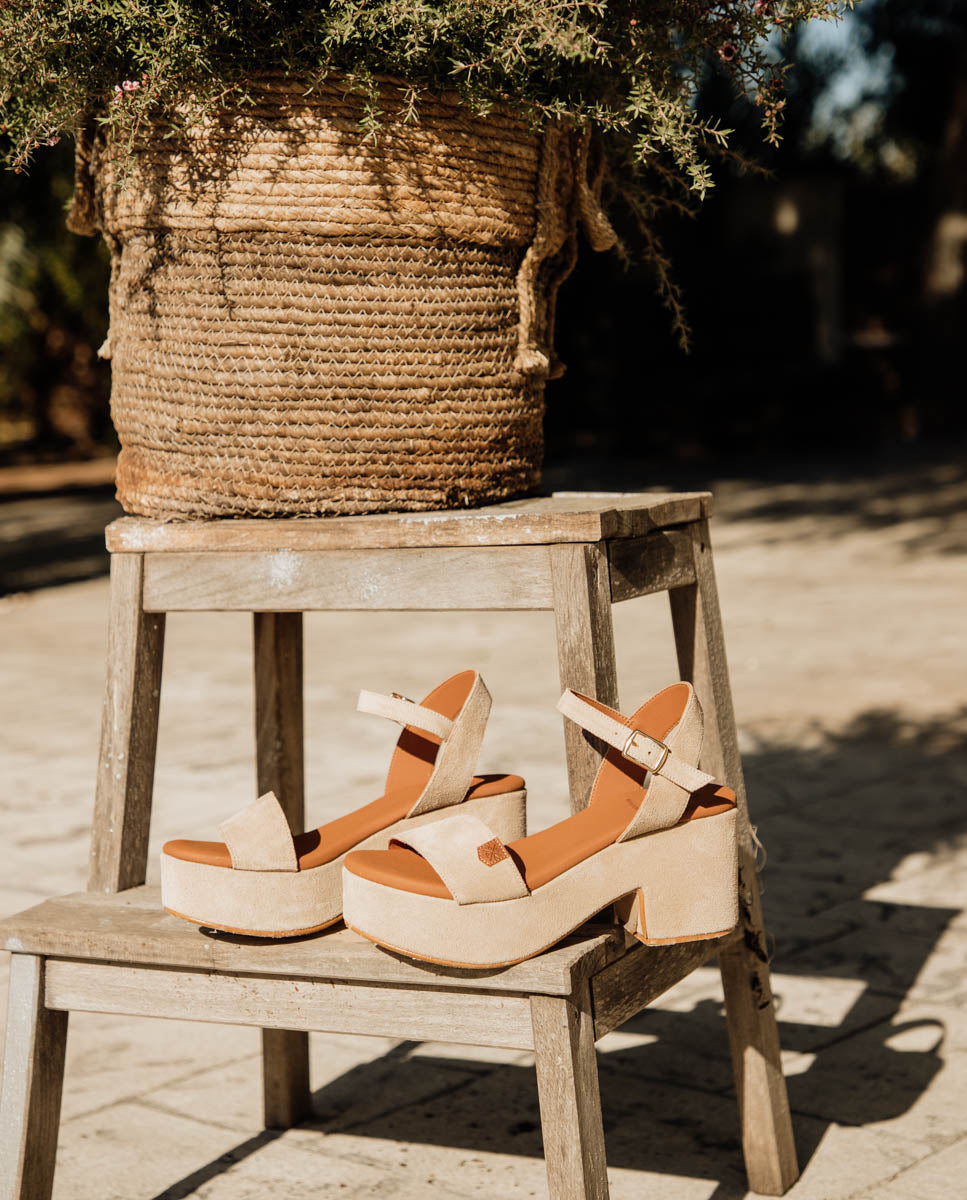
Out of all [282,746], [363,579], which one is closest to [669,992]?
[282,746]

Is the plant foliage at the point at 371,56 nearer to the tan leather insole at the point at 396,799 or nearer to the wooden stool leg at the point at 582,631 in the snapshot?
the wooden stool leg at the point at 582,631

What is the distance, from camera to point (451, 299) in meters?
2.09

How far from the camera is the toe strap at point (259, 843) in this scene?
1.87 meters

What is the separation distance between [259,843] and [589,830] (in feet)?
1.30

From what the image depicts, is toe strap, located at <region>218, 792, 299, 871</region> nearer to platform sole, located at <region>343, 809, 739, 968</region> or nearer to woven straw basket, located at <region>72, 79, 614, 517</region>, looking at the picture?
platform sole, located at <region>343, 809, 739, 968</region>

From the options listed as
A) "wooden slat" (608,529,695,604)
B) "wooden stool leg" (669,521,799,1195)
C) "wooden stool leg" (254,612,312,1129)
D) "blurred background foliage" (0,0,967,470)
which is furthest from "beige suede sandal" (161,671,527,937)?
"blurred background foliage" (0,0,967,470)

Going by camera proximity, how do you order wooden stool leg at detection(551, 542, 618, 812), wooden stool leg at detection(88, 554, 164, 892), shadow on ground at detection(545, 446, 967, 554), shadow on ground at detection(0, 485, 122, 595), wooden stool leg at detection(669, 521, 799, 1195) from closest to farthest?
wooden stool leg at detection(551, 542, 618, 812)
wooden stool leg at detection(88, 554, 164, 892)
wooden stool leg at detection(669, 521, 799, 1195)
shadow on ground at detection(0, 485, 122, 595)
shadow on ground at detection(545, 446, 967, 554)

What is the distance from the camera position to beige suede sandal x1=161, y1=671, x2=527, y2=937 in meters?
1.88

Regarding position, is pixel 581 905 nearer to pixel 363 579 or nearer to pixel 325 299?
pixel 363 579

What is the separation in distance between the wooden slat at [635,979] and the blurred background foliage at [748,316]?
11389 millimetres

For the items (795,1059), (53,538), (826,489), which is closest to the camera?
(795,1059)

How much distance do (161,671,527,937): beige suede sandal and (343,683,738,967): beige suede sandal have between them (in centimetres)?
7

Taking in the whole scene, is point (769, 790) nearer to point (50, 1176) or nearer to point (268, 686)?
point (268, 686)

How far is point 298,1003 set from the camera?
1.87 metres
